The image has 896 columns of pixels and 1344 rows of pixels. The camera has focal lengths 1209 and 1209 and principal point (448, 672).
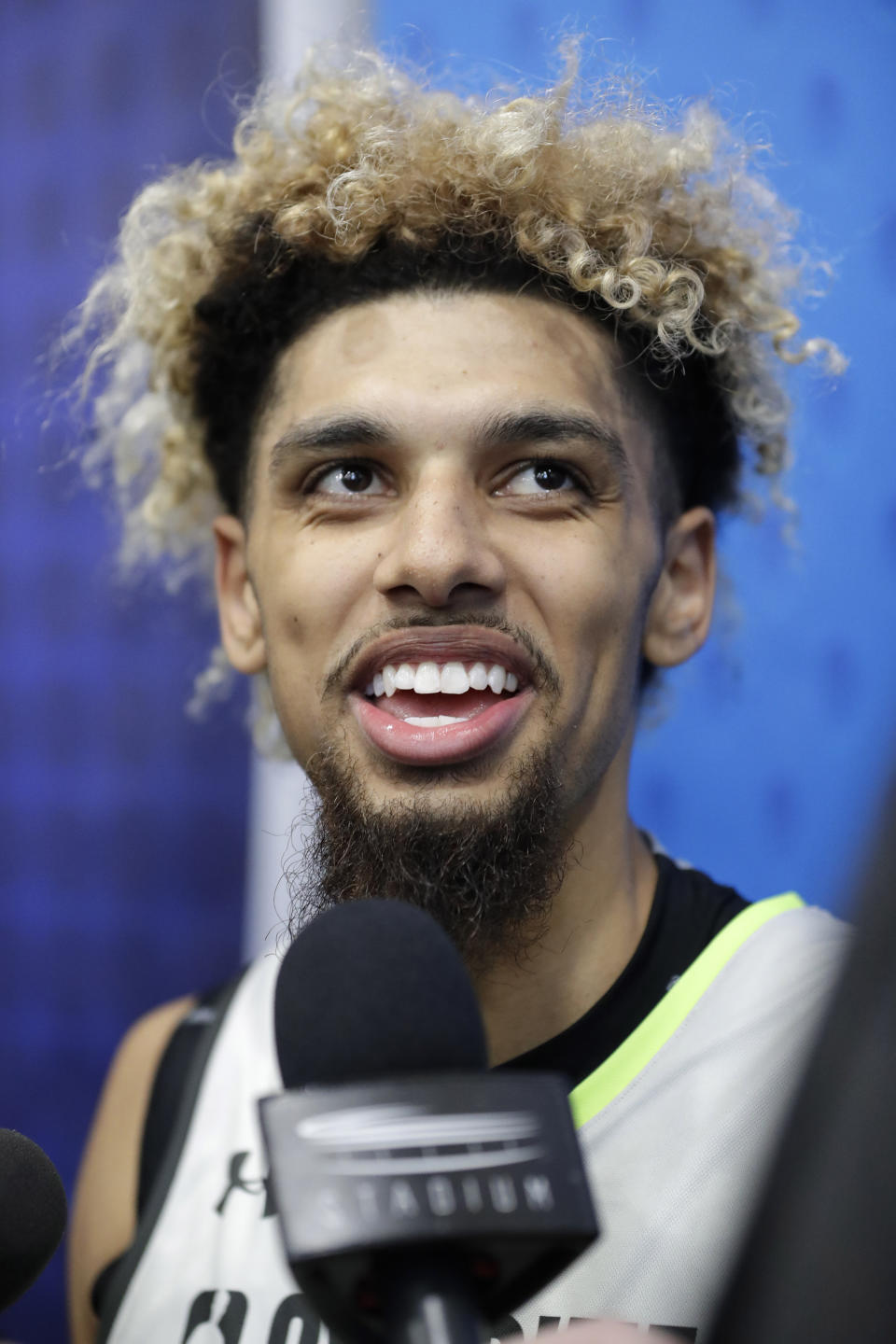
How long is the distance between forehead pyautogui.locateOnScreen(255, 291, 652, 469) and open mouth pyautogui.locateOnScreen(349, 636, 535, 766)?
26cm

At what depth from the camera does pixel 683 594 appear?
161cm

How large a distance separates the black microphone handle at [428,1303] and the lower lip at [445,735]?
2.34 ft

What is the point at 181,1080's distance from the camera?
1640 millimetres

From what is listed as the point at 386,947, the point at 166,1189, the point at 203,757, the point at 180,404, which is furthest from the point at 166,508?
the point at 386,947

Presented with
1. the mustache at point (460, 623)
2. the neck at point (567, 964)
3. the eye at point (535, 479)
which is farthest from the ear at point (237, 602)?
the neck at point (567, 964)

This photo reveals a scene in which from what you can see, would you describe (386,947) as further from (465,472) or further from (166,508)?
(166,508)

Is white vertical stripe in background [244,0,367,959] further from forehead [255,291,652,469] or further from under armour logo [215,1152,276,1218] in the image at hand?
forehead [255,291,652,469]

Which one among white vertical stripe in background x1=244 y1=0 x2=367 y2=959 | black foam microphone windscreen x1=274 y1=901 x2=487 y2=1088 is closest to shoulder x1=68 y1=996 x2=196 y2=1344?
white vertical stripe in background x1=244 y1=0 x2=367 y2=959

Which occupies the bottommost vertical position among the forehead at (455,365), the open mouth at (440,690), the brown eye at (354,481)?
the open mouth at (440,690)

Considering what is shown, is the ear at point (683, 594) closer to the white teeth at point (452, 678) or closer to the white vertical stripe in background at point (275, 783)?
the white teeth at point (452, 678)

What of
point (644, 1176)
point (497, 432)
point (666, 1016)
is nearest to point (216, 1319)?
point (644, 1176)

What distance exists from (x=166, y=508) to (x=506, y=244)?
Result: 800mm

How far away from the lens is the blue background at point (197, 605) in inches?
78.0

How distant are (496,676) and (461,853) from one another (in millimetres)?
194
